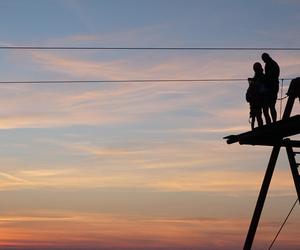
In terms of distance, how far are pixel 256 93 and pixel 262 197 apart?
2.63 meters

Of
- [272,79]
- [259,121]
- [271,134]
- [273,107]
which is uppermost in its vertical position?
[272,79]

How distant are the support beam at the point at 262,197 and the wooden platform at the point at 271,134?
0.77 feet

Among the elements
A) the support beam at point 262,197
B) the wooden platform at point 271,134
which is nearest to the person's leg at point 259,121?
the wooden platform at point 271,134

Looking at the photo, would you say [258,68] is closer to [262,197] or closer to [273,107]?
[273,107]

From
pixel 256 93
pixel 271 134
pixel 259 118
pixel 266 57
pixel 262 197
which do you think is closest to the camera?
pixel 271 134

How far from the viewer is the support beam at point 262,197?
14.0 m

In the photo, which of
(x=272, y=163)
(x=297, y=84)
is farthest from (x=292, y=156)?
(x=297, y=84)

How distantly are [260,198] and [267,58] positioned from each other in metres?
3.55

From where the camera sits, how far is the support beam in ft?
46.1

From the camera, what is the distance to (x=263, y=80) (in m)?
15.0

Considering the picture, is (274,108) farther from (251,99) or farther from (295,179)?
(295,179)

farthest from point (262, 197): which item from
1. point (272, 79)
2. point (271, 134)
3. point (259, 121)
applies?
point (272, 79)

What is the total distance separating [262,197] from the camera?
46.4 feet

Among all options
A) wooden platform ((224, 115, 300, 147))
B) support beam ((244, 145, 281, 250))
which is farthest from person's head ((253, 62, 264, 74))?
support beam ((244, 145, 281, 250))
